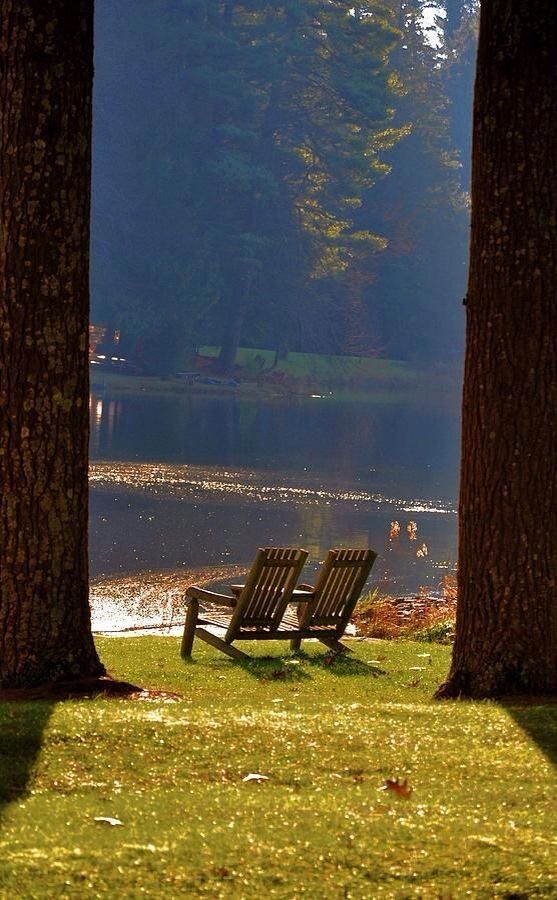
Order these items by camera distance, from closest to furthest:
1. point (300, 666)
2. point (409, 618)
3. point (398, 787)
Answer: point (398, 787), point (300, 666), point (409, 618)

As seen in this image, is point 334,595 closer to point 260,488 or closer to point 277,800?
point 277,800

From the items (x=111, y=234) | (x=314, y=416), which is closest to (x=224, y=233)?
(x=111, y=234)

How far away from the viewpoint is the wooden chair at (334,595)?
11.2 meters

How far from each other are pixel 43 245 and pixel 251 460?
32614mm

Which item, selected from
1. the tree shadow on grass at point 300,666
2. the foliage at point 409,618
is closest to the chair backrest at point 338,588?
the tree shadow on grass at point 300,666

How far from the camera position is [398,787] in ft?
18.3

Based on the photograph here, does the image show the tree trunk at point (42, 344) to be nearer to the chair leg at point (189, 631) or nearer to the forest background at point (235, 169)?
the chair leg at point (189, 631)

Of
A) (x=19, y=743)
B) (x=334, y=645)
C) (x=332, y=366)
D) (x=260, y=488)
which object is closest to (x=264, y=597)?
(x=334, y=645)

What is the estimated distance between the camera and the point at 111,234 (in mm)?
77188

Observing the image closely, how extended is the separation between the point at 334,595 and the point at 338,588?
0.06 m

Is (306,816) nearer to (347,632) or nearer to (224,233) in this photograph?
(347,632)

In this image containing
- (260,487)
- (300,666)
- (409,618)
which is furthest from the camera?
(260,487)

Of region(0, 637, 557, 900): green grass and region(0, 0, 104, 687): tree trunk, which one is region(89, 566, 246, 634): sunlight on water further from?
region(0, 637, 557, 900): green grass

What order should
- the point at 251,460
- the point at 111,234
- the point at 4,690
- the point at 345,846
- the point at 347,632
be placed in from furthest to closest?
the point at 111,234, the point at 251,460, the point at 347,632, the point at 4,690, the point at 345,846
